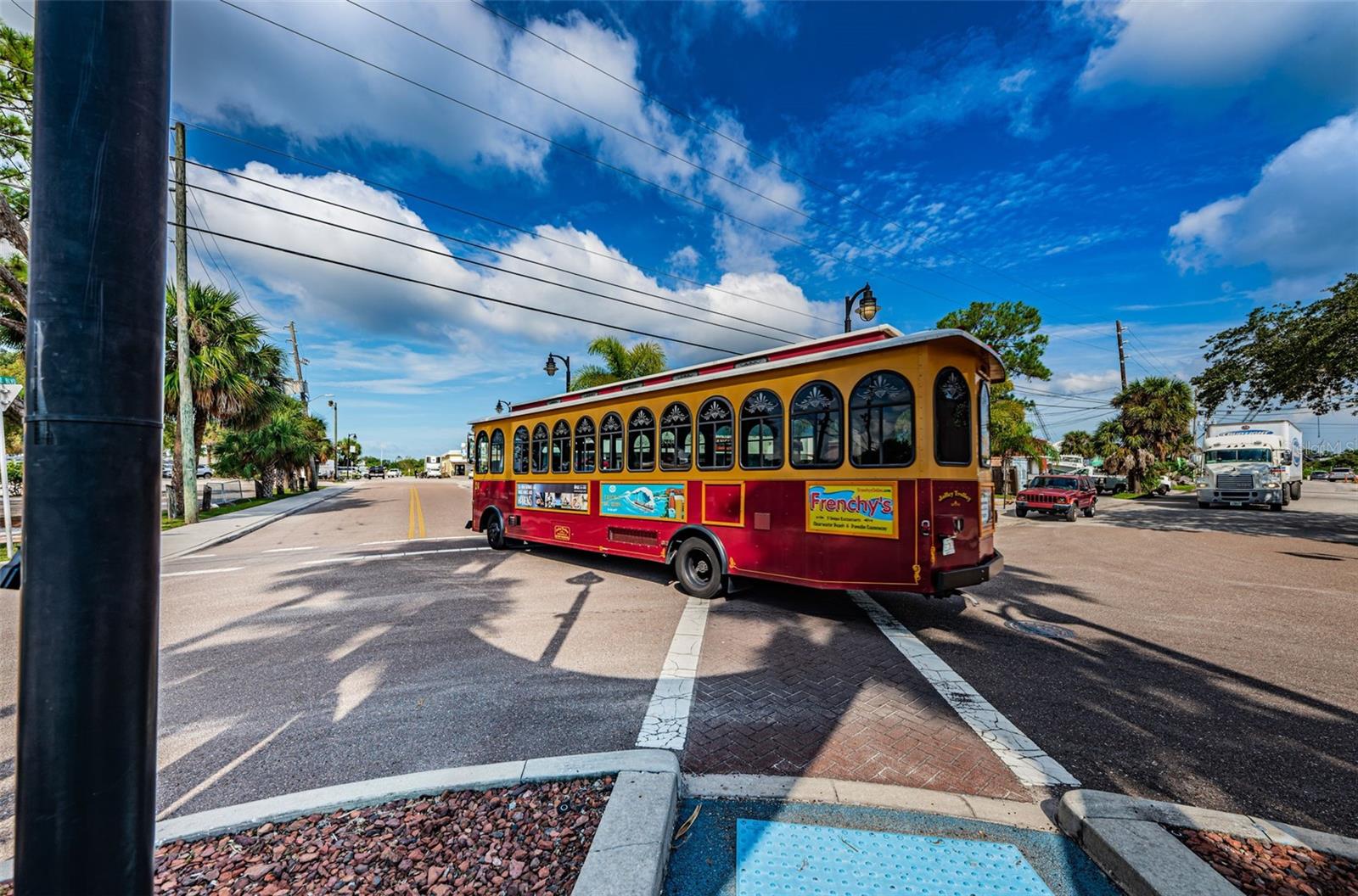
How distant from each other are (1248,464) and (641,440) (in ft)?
95.7

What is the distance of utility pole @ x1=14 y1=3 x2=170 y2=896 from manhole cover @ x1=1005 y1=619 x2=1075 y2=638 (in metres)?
7.50

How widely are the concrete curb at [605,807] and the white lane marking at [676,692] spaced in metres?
0.39

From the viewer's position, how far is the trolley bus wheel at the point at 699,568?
7.42 meters

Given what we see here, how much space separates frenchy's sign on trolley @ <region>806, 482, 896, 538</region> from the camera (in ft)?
19.2

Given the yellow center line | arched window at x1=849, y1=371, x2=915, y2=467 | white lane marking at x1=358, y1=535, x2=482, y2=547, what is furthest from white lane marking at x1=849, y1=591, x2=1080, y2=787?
the yellow center line

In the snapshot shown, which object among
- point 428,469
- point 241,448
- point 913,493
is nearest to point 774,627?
point 913,493

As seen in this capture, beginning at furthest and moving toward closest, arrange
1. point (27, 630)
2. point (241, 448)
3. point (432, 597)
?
point (241, 448) < point (432, 597) < point (27, 630)

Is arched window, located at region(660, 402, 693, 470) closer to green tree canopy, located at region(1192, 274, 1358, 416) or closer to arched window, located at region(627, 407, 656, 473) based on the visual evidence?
arched window, located at region(627, 407, 656, 473)

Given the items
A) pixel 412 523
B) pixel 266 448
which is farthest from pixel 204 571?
pixel 266 448

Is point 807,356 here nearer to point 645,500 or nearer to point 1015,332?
point 645,500

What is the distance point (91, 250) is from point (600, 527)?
8066mm

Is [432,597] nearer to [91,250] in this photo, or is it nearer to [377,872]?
[377,872]

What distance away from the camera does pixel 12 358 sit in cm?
1853

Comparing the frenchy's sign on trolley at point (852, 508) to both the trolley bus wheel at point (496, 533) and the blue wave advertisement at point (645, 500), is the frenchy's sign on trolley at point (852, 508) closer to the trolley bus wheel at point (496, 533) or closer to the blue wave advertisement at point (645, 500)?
the blue wave advertisement at point (645, 500)
